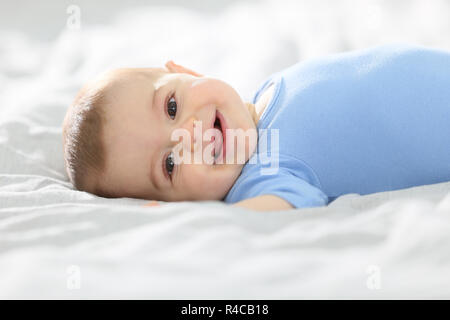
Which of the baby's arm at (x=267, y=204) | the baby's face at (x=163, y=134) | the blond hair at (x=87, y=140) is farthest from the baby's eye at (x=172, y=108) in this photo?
the baby's arm at (x=267, y=204)

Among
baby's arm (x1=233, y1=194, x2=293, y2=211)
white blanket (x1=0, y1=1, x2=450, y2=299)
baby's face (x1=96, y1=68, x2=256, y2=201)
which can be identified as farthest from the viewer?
baby's face (x1=96, y1=68, x2=256, y2=201)

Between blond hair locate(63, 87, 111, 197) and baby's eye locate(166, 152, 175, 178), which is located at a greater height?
blond hair locate(63, 87, 111, 197)

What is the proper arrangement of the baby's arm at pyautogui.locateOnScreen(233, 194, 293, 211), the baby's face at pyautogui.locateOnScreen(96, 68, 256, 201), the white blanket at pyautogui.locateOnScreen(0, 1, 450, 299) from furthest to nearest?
the baby's face at pyautogui.locateOnScreen(96, 68, 256, 201), the baby's arm at pyautogui.locateOnScreen(233, 194, 293, 211), the white blanket at pyautogui.locateOnScreen(0, 1, 450, 299)

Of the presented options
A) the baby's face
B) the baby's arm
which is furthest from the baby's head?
the baby's arm

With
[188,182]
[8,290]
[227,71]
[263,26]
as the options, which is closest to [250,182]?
[188,182]

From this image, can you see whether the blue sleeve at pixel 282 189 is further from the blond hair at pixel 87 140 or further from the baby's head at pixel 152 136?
the blond hair at pixel 87 140

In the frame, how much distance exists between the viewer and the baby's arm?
1.04 m

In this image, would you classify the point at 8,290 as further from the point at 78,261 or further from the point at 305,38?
the point at 305,38

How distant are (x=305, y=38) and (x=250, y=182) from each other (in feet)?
3.88

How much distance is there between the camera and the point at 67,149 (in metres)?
1.24

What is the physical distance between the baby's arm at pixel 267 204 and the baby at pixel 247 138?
0.21 feet

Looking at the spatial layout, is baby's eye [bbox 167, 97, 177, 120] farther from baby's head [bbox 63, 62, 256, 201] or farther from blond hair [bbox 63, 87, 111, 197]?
blond hair [bbox 63, 87, 111, 197]

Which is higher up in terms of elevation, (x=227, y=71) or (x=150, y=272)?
(x=227, y=71)

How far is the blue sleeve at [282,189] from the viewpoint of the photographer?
1.06 m
